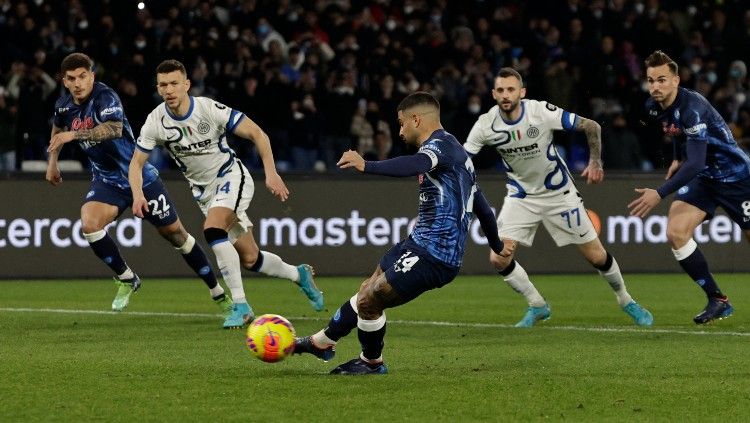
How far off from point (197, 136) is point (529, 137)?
2.74 meters

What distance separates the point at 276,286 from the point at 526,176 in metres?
5.67

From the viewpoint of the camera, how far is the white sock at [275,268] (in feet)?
41.7

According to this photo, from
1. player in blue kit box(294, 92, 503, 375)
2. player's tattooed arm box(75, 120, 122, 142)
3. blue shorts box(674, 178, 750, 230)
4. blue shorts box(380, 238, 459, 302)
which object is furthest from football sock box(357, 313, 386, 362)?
player's tattooed arm box(75, 120, 122, 142)

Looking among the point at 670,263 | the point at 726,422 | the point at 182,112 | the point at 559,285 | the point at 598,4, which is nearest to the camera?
the point at 726,422

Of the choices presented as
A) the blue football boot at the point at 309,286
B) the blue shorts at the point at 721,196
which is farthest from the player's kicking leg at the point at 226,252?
the blue shorts at the point at 721,196

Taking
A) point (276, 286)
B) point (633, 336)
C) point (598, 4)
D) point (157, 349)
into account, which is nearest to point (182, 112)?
point (157, 349)

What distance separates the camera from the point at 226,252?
467 inches

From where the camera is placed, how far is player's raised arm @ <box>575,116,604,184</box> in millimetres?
11367

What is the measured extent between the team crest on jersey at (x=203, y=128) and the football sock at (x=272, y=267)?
132 cm

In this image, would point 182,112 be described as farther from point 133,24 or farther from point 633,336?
point 133,24

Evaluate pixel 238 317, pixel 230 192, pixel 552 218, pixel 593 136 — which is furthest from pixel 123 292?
pixel 593 136

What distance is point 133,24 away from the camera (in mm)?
20281

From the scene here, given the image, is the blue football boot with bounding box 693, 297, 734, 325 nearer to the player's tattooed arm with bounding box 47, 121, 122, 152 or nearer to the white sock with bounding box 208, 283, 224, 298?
the white sock with bounding box 208, 283, 224, 298

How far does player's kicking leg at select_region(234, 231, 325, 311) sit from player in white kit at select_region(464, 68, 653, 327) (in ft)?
6.23
